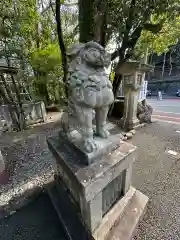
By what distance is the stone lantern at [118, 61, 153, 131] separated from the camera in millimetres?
4020

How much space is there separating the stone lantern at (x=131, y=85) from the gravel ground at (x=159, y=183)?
618 millimetres

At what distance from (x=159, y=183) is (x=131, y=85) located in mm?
2615

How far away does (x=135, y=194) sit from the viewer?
1.93 m

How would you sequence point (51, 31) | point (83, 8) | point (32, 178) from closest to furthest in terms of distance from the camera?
point (32, 178) → point (83, 8) → point (51, 31)

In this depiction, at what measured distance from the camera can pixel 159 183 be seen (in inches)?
91.0

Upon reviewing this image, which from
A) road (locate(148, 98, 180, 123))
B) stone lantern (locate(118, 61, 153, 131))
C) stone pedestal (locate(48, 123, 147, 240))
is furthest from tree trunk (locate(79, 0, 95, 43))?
road (locate(148, 98, 180, 123))

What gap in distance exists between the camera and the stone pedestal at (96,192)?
1.25 metres

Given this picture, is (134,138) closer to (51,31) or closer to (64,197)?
(64,197)

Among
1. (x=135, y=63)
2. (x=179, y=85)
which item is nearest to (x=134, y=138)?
(x=135, y=63)

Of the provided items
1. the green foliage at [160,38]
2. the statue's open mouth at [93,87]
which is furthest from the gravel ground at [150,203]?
the green foliage at [160,38]

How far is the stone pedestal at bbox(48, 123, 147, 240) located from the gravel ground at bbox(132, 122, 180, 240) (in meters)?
0.17

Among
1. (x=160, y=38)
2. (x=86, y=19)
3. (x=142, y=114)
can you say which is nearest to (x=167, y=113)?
(x=142, y=114)

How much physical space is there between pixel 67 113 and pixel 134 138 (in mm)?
2709

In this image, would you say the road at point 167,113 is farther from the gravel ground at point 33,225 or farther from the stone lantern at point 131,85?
the gravel ground at point 33,225
